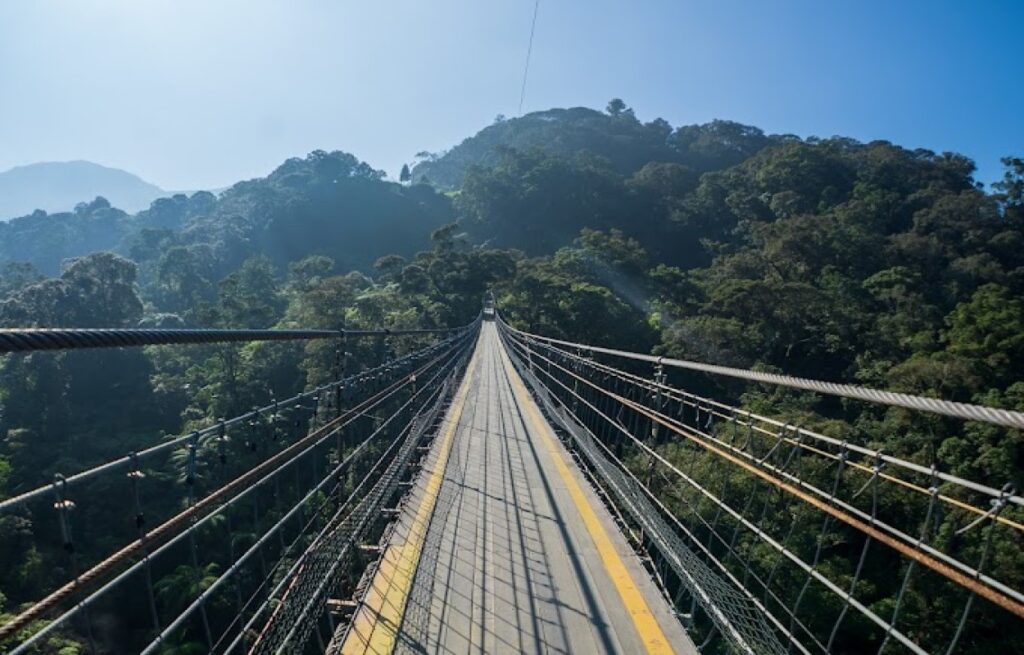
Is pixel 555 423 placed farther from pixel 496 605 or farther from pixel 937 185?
pixel 937 185

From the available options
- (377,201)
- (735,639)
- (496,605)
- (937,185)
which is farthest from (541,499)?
(377,201)

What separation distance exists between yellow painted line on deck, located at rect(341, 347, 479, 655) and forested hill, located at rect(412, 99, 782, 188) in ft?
175

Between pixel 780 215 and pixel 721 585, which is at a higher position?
pixel 780 215

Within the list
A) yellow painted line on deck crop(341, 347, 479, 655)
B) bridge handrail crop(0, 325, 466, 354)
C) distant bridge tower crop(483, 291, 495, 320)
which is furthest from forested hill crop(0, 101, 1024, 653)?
bridge handrail crop(0, 325, 466, 354)

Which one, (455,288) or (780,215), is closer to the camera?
(455,288)

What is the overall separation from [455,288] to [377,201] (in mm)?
34883

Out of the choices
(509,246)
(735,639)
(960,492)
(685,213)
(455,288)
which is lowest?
(960,492)

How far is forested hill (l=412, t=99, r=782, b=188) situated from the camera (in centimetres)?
6412

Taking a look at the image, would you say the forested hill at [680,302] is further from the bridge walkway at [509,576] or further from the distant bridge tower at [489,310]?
the bridge walkway at [509,576]

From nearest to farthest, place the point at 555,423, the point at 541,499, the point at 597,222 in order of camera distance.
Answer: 1. the point at 541,499
2. the point at 555,423
3. the point at 597,222

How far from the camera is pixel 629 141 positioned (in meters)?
68.1

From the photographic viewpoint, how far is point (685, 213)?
41.5 meters

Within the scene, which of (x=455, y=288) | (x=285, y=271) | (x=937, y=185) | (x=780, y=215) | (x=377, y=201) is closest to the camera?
(x=455, y=288)

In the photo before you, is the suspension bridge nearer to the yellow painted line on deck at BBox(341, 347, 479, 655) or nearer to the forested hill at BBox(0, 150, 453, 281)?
the yellow painted line on deck at BBox(341, 347, 479, 655)
